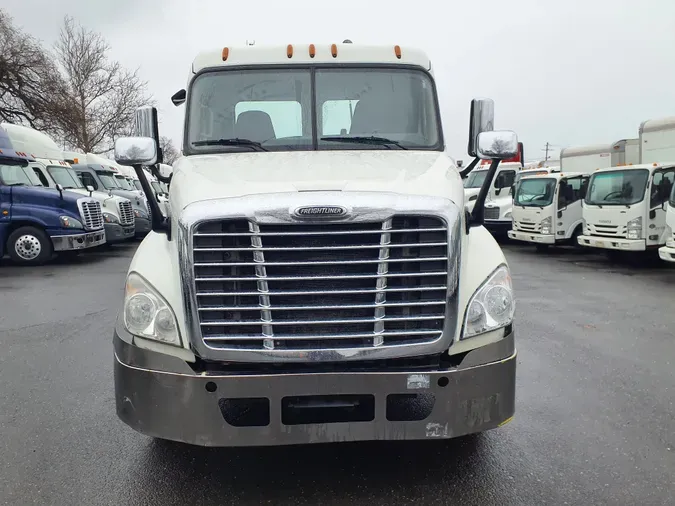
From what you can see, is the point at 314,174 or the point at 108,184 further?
the point at 108,184

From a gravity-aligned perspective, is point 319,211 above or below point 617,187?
above

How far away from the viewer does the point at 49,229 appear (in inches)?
532

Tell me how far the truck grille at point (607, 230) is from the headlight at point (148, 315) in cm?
1207

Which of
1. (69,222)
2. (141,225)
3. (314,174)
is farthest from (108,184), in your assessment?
(314,174)

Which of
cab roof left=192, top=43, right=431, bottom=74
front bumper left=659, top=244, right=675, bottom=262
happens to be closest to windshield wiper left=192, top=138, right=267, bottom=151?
cab roof left=192, top=43, right=431, bottom=74

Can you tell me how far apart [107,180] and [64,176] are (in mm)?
3510

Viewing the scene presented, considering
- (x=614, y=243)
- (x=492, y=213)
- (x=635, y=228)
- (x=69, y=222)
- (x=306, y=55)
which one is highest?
(x=306, y=55)

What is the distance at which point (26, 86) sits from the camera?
1250 inches

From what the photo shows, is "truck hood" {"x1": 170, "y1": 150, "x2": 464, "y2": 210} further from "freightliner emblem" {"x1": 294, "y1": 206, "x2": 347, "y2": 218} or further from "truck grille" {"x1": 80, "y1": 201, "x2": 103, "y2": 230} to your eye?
"truck grille" {"x1": 80, "y1": 201, "x2": 103, "y2": 230}

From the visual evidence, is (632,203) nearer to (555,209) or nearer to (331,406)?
(555,209)

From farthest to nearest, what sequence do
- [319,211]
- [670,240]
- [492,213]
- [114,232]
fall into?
[492,213] < [114,232] < [670,240] < [319,211]

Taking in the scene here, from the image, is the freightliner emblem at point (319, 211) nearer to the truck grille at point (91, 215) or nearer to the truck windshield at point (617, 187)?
the truck windshield at point (617, 187)

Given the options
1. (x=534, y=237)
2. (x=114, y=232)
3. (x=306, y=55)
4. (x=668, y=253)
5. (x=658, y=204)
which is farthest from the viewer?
(x=534, y=237)

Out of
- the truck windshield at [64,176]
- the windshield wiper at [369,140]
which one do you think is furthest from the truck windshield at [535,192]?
the windshield wiper at [369,140]
